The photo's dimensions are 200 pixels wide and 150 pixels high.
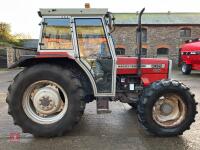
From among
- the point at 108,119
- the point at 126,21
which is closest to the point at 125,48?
the point at 126,21

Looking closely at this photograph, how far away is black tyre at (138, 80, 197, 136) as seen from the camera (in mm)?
5758

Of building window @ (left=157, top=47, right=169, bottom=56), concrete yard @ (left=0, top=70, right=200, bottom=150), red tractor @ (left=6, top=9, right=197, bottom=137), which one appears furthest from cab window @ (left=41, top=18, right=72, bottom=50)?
building window @ (left=157, top=47, right=169, bottom=56)

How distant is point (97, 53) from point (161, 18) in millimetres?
30030

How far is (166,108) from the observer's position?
5.97m

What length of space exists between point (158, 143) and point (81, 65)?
6.48ft

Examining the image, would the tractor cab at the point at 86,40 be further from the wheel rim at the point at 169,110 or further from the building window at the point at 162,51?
the building window at the point at 162,51

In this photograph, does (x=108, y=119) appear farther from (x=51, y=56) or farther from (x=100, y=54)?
(x=51, y=56)

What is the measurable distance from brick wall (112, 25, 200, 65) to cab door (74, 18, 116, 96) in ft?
A: 89.5

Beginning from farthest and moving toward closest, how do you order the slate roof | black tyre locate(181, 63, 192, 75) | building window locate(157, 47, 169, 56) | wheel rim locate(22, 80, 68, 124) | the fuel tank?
building window locate(157, 47, 169, 56) < the slate roof < black tyre locate(181, 63, 192, 75) < the fuel tank < wheel rim locate(22, 80, 68, 124)

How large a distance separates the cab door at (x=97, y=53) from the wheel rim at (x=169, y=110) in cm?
91

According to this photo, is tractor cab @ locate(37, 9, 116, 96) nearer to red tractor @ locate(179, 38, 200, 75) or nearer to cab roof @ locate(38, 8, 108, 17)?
cab roof @ locate(38, 8, 108, 17)

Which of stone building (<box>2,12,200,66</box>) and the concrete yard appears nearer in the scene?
the concrete yard

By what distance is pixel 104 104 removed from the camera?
6.19 meters

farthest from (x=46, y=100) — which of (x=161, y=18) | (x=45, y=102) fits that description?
(x=161, y=18)
